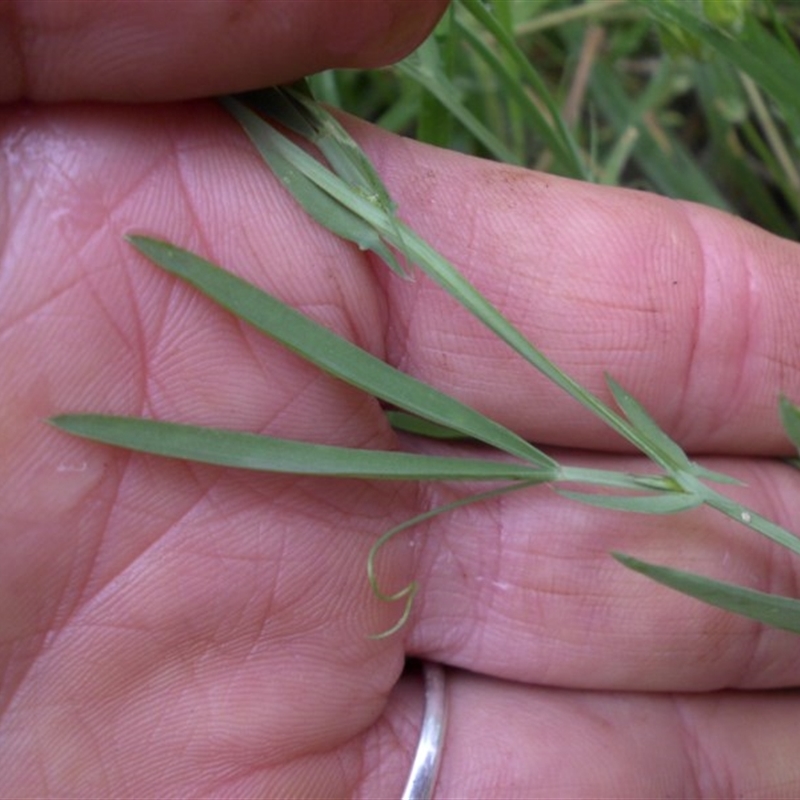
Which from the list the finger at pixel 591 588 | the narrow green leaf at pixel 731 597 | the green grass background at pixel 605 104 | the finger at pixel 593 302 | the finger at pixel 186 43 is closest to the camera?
the finger at pixel 186 43

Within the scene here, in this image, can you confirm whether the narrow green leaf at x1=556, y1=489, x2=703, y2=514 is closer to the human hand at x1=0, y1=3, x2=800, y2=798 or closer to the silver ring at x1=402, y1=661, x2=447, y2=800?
the human hand at x1=0, y1=3, x2=800, y2=798

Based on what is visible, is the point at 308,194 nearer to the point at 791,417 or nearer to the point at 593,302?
the point at 593,302

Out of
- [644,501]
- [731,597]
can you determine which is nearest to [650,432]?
[644,501]

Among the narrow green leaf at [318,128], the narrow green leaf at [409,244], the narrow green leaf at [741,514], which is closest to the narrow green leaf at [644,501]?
the narrow green leaf at [741,514]

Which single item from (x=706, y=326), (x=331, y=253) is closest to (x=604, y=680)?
(x=706, y=326)

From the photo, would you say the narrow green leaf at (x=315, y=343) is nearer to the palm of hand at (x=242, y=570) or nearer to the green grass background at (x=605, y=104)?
the palm of hand at (x=242, y=570)
